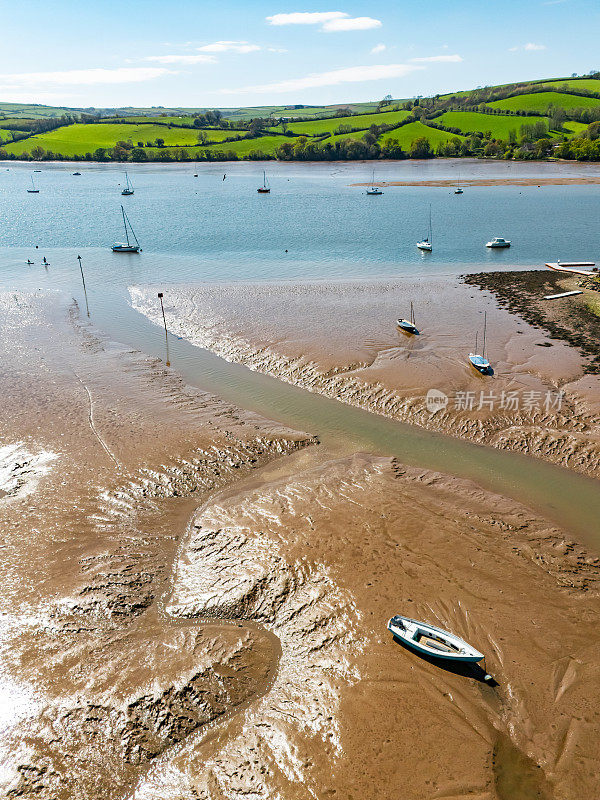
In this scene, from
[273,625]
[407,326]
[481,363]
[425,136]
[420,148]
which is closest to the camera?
[273,625]

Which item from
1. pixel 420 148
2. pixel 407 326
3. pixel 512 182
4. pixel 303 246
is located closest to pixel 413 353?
pixel 407 326

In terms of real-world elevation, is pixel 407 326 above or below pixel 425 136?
below

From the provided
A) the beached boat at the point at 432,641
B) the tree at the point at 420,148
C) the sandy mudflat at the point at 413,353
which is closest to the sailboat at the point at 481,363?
the sandy mudflat at the point at 413,353

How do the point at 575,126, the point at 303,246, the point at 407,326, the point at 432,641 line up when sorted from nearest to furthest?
the point at 432,641 < the point at 407,326 < the point at 303,246 < the point at 575,126

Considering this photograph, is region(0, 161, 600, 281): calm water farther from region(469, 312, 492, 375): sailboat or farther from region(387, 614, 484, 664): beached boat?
region(387, 614, 484, 664): beached boat

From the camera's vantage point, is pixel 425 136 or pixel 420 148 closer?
pixel 420 148

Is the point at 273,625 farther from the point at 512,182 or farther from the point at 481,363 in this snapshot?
the point at 512,182
